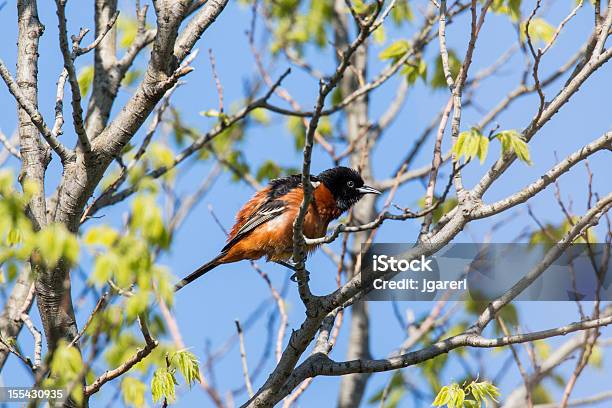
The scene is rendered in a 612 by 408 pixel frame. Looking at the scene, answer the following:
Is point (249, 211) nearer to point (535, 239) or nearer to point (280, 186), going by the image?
point (280, 186)

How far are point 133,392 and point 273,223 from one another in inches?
74.5

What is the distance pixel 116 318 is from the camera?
4.22 metres

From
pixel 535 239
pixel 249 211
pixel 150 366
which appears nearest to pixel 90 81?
pixel 249 211

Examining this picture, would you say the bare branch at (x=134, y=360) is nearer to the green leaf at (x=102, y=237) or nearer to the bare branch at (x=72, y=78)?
the green leaf at (x=102, y=237)

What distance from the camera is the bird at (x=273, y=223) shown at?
19.4 ft

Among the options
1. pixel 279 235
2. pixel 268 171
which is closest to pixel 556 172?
pixel 279 235

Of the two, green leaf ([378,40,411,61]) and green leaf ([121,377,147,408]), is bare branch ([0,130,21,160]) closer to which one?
green leaf ([121,377,147,408])

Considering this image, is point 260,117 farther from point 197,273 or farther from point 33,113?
point 33,113

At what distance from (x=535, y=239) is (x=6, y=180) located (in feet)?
14.3

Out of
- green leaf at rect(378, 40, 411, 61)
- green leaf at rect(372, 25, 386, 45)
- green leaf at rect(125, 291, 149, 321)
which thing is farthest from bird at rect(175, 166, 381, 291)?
green leaf at rect(125, 291, 149, 321)

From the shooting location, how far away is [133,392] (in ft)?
14.6

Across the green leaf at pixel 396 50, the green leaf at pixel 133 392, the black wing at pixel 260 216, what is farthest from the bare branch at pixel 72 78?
the green leaf at pixel 396 50

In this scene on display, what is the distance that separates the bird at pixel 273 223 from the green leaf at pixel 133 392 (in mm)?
1192

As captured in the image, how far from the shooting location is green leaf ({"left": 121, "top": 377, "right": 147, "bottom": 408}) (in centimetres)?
442
